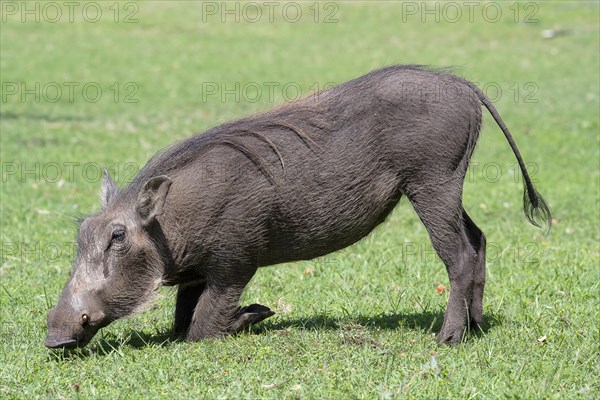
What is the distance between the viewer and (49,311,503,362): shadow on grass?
4.86 metres

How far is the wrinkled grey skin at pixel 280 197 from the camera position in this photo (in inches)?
186

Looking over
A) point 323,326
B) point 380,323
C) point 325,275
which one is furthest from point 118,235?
point 325,275

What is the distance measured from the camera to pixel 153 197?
4.67 meters

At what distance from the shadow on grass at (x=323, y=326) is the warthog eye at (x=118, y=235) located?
51 centimetres

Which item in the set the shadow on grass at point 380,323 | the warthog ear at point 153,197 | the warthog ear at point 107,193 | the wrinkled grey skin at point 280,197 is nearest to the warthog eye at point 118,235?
the wrinkled grey skin at point 280,197

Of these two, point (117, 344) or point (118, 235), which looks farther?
point (117, 344)

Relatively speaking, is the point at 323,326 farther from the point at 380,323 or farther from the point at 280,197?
the point at 280,197

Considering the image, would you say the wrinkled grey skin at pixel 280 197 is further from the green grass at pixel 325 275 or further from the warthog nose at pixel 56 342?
the green grass at pixel 325 275

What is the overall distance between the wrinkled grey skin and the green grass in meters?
0.28

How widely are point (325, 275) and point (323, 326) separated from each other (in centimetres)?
121

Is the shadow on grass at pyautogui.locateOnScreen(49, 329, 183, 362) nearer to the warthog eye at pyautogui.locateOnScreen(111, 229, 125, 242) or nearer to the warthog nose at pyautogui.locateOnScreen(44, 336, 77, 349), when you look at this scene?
the warthog nose at pyautogui.locateOnScreen(44, 336, 77, 349)

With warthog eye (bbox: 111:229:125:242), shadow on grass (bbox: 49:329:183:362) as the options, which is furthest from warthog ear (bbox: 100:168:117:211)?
shadow on grass (bbox: 49:329:183:362)

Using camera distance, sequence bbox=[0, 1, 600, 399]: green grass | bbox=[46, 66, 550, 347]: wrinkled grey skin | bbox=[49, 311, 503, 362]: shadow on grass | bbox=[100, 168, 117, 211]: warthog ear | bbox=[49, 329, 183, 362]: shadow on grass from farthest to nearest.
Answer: bbox=[100, 168, 117, 211]: warthog ear
bbox=[49, 311, 503, 362]: shadow on grass
bbox=[46, 66, 550, 347]: wrinkled grey skin
bbox=[49, 329, 183, 362]: shadow on grass
bbox=[0, 1, 600, 399]: green grass

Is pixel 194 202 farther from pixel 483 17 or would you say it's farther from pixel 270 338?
pixel 483 17
